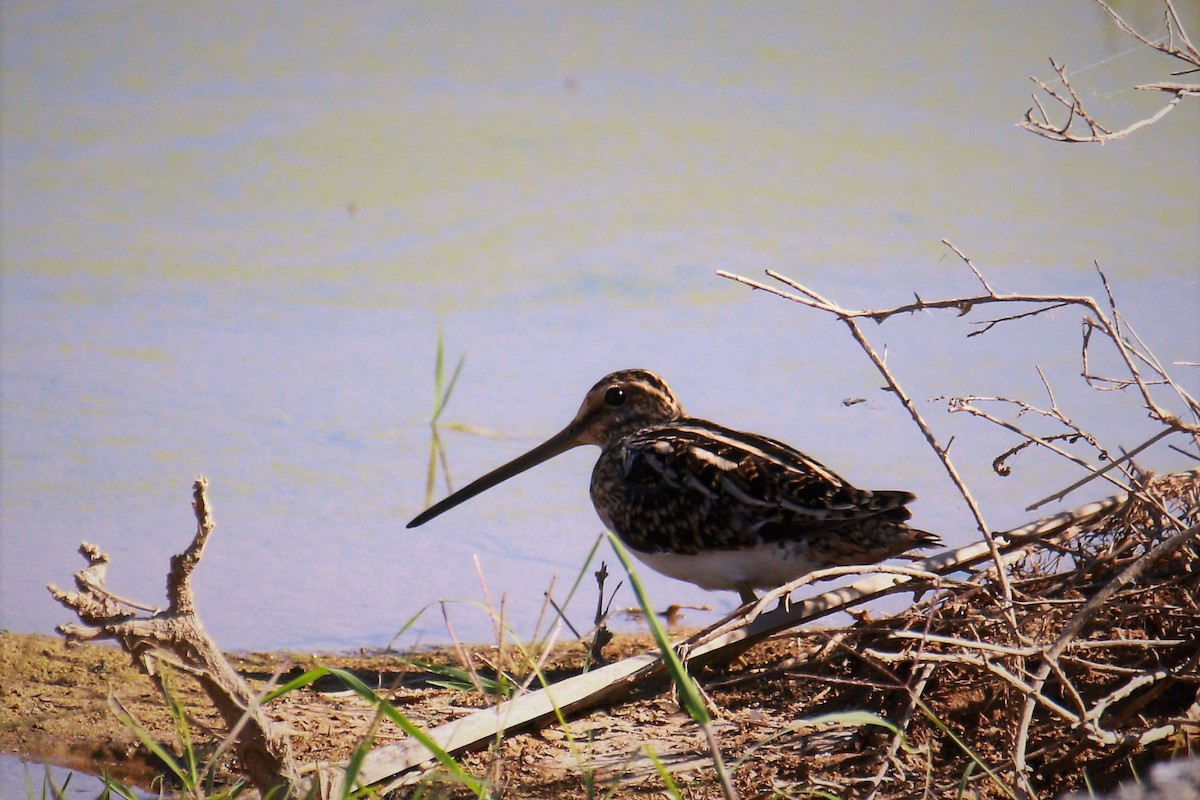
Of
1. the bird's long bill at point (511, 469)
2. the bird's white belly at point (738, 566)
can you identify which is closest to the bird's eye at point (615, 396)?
the bird's long bill at point (511, 469)

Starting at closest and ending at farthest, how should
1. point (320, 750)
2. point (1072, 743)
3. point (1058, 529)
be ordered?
point (1072, 743), point (320, 750), point (1058, 529)

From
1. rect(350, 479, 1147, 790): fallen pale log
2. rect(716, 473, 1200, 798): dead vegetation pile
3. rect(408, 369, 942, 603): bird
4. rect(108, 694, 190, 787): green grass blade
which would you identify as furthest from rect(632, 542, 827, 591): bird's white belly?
rect(108, 694, 190, 787): green grass blade

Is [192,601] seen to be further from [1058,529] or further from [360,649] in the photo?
[1058,529]

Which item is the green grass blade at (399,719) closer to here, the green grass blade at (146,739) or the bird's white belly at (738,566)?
the green grass blade at (146,739)

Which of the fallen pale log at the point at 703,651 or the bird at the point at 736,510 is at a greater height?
the bird at the point at 736,510

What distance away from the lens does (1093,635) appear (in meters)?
2.84

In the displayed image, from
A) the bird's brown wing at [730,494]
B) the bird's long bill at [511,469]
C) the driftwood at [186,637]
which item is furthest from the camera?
the bird's long bill at [511,469]

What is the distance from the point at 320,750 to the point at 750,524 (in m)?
1.37

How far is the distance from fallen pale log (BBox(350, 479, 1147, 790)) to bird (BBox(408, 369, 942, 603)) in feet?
1.14

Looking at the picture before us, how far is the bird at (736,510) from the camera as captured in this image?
3539 millimetres

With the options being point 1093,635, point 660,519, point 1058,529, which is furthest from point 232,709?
point 1058,529

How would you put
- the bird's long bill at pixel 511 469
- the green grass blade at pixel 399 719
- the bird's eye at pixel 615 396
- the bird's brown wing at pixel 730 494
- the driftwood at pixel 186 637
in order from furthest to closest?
the bird's eye at pixel 615 396 < the bird's long bill at pixel 511 469 < the bird's brown wing at pixel 730 494 < the driftwood at pixel 186 637 < the green grass blade at pixel 399 719

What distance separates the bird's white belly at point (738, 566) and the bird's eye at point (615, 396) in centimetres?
77

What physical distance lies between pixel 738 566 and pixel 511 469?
1.13m
